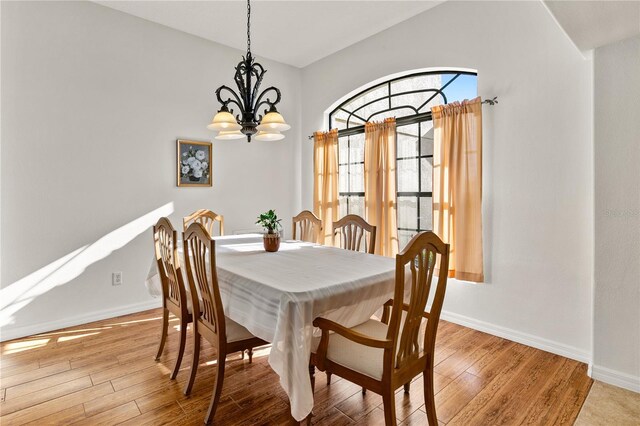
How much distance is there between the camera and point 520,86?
111 inches

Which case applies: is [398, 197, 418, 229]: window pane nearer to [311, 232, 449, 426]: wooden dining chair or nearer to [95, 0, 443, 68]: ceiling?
[95, 0, 443, 68]: ceiling

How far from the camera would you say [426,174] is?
357 cm

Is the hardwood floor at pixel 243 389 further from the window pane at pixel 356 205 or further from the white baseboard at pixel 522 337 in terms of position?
the window pane at pixel 356 205

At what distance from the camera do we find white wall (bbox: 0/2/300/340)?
117 inches

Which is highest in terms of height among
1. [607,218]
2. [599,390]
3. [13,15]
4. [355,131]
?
[13,15]

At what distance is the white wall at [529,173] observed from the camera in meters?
2.55

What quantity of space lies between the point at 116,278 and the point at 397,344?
3066 millimetres

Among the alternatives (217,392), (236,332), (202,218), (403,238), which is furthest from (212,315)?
(403,238)

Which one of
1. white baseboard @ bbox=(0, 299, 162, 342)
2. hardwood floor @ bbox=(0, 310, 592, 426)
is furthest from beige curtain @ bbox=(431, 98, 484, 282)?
white baseboard @ bbox=(0, 299, 162, 342)

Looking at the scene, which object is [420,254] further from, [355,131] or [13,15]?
[13,15]

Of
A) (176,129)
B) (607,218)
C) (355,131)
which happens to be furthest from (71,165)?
(607,218)

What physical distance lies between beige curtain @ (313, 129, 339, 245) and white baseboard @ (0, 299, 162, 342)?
2125 millimetres

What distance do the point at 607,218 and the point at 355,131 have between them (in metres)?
2.66

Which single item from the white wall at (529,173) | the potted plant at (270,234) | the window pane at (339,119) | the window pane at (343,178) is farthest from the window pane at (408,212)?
the potted plant at (270,234)
